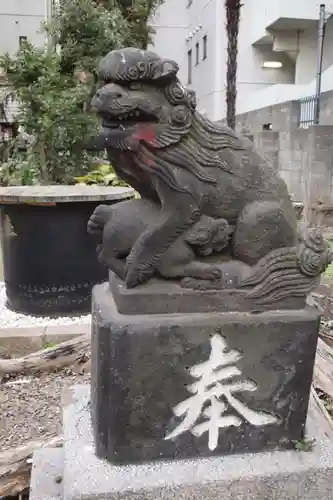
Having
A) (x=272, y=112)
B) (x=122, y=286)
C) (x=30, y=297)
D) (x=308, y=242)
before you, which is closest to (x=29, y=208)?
(x=30, y=297)

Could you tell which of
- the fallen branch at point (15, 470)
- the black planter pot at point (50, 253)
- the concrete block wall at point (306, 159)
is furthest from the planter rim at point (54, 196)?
the concrete block wall at point (306, 159)

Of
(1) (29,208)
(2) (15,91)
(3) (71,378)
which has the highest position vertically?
(2) (15,91)

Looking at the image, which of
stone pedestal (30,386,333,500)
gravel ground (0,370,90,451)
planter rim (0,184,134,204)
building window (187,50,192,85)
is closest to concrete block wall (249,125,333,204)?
planter rim (0,184,134,204)

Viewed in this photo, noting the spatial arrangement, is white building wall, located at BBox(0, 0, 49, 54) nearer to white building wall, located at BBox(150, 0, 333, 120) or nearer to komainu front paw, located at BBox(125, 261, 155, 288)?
white building wall, located at BBox(150, 0, 333, 120)

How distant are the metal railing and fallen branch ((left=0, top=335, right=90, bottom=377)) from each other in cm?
676

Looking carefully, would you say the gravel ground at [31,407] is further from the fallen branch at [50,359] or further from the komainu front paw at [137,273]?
the komainu front paw at [137,273]

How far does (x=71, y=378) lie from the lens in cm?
317

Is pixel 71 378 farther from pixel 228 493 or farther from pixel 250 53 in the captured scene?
pixel 250 53

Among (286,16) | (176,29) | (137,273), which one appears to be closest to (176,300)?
(137,273)

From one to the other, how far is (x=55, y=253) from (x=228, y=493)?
262 cm

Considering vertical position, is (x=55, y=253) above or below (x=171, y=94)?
below

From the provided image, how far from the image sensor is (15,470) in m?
2.12

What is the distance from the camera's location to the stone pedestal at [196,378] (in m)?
1.60

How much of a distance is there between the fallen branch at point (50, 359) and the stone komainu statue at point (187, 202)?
1645 mm
